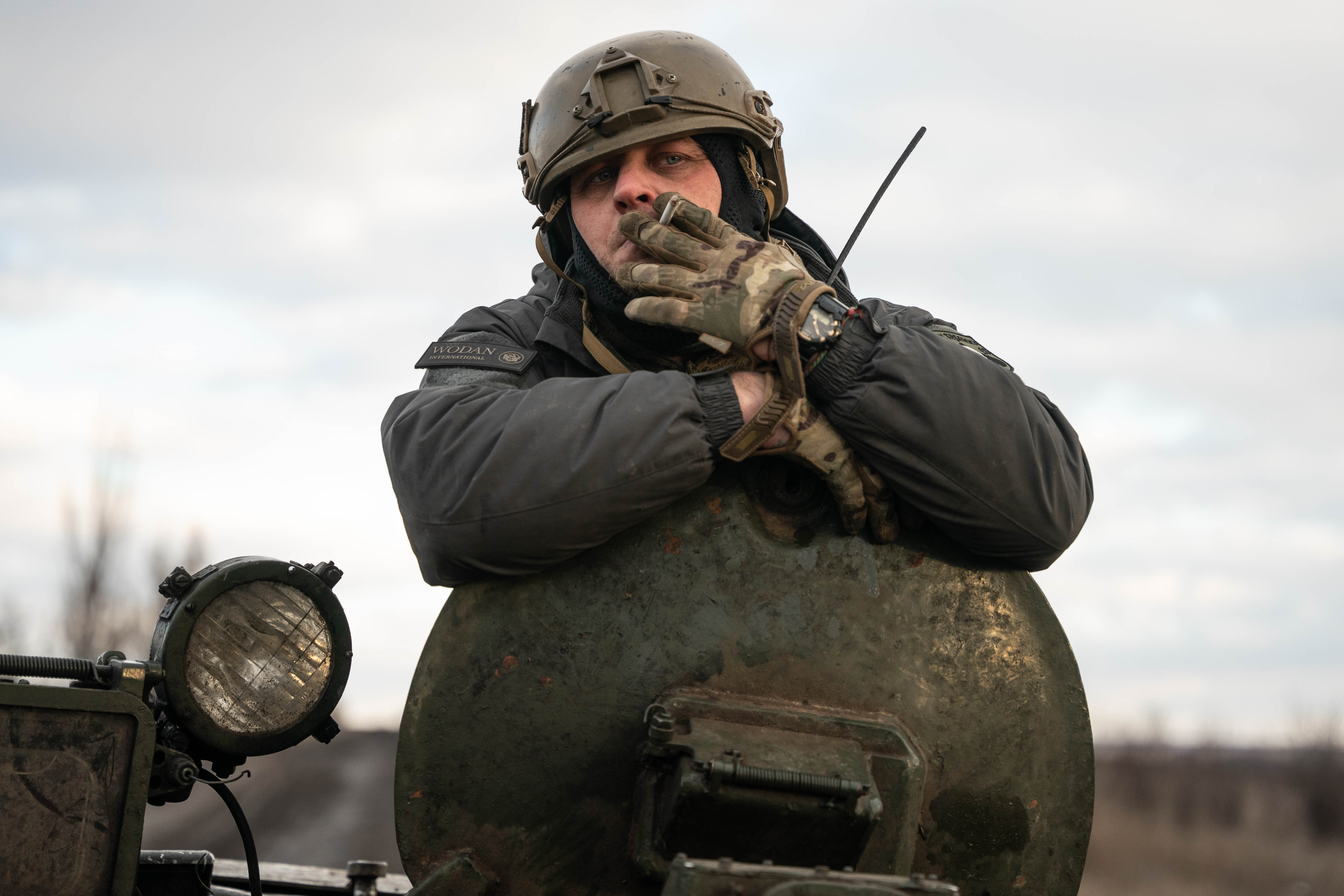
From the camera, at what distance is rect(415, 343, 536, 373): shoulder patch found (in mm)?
2609

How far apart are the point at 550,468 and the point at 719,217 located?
30.0 inches

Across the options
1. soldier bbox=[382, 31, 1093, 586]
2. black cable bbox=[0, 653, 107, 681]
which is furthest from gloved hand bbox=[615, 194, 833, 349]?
black cable bbox=[0, 653, 107, 681]

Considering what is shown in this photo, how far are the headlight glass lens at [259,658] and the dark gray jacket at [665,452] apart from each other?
29 centimetres

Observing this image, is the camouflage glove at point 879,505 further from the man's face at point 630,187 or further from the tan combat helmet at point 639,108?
the tan combat helmet at point 639,108

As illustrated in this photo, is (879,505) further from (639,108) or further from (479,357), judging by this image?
(639,108)

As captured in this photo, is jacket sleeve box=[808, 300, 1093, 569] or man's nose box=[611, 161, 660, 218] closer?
jacket sleeve box=[808, 300, 1093, 569]

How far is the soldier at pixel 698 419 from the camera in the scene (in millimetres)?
2252

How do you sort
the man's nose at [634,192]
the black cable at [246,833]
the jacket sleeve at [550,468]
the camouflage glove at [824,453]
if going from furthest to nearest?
1. the man's nose at [634,192]
2. the black cable at [246,833]
3. the camouflage glove at [824,453]
4. the jacket sleeve at [550,468]

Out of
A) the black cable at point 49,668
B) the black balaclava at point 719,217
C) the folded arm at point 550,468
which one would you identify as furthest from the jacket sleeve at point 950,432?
the black cable at point 49,668

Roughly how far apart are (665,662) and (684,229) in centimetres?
80

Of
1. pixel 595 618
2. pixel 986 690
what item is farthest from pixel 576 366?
pixel 986 690

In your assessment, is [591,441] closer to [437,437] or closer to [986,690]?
[437,437]

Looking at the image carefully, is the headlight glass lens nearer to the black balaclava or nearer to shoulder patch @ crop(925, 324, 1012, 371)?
the black balaclava

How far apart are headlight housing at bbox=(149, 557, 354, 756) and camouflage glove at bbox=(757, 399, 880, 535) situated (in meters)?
0.92
